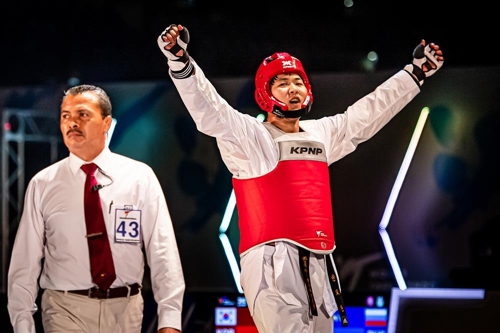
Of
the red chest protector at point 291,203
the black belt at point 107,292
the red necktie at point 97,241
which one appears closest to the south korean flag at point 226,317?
the black belt at point 107,292

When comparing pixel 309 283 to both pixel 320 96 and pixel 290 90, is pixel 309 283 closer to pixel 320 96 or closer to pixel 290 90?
pixel 290 90

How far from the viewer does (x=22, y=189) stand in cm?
465

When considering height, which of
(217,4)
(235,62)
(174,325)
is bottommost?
(174,325)

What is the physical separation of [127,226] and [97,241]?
0.52 ft

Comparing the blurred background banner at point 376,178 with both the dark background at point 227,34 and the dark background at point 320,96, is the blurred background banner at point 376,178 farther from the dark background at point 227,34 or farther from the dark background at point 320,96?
the dark background at point 227,34

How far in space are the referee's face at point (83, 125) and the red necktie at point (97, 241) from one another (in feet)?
0.49

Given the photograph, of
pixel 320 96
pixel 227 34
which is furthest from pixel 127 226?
pixel 227 34

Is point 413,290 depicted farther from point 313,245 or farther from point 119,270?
A: point 119,270

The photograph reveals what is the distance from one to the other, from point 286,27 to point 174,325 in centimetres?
218

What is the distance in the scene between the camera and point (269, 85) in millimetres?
3127

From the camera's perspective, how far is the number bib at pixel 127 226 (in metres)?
3.30

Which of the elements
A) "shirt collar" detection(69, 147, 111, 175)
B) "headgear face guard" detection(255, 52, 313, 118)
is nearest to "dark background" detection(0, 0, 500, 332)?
"shirt collar" detection(69, 147, 111, 175)

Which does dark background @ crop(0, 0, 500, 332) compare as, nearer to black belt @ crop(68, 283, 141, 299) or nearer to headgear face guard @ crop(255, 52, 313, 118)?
black belt @ crop(68, 283, 141, 299)

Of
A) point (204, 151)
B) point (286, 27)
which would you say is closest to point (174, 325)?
point (204, 151)
